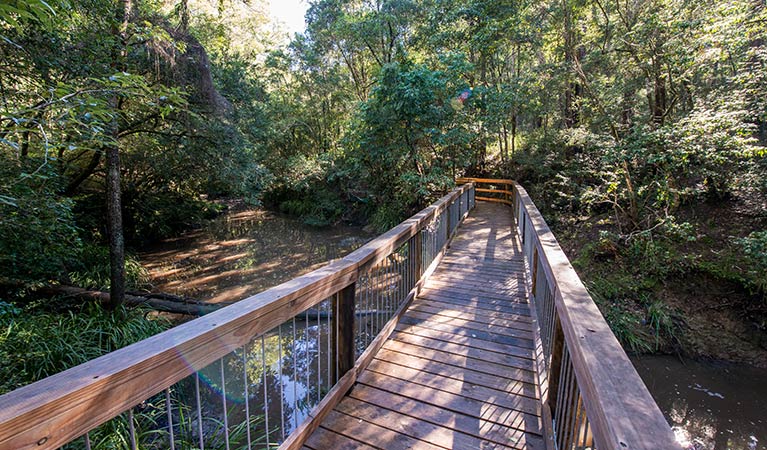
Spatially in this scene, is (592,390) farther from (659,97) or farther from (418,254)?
(659,97)

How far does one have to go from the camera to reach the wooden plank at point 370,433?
2100mm

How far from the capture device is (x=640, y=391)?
3.53 ft

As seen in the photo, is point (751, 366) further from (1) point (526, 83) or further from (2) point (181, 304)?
(2) point (181, 304)

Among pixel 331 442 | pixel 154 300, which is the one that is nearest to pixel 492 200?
pixel 154 300

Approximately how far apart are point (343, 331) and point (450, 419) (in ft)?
3.01

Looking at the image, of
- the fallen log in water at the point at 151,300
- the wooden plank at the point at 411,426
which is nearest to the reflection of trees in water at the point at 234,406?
the wooden plank at the point at 411,426

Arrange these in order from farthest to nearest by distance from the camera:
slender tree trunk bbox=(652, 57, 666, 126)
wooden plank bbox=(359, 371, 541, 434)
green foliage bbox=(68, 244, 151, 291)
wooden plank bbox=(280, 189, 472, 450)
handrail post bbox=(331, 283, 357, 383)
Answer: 1. slender tree trunk bbox=(652, 57, 666, 126)
2. green foliage bbox=(68, 244, 151, 291)
3. handrail post bbox=(331, 283, 357, 383)
4. wooden plank bbox=(359, 371, 541, 434)
5. wooden plank bbox=(280, 189, 472, 450)

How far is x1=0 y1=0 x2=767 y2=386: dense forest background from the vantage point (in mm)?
4680

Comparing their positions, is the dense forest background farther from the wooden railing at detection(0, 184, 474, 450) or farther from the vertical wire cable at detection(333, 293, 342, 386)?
the vertical wire cable at detection(333, 293, 342, 386)

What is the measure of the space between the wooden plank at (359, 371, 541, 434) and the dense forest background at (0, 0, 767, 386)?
294cm

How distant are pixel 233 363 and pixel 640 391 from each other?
589 cm

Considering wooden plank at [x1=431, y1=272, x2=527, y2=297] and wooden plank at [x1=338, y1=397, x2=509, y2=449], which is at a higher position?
wooden plank at [x1=431, y1=272, x2=527, y2=297]

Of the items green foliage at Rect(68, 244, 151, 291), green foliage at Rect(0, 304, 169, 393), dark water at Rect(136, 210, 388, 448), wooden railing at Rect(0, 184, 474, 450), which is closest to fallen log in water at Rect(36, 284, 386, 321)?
green foliage at Rect(0, 304, 169, 393)

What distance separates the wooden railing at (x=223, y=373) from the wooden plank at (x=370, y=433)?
0.10 m
